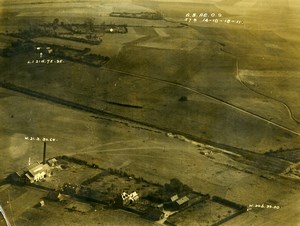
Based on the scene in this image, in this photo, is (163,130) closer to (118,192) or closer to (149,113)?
(149,113)

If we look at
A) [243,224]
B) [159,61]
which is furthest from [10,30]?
[243,224]

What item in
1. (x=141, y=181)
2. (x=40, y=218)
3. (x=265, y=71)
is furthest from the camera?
(x=265, y=71)

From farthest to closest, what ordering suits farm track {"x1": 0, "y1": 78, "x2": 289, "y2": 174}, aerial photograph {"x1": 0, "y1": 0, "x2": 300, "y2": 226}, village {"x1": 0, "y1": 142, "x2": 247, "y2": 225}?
farm track {"x1": 0, "y1": 78, "x2": 289, "y2": 174} → aerial photograph {"x1": 0, "y1": 0, "x2": 300, "y2": 226} → village {"x1": 0, "y1": 142, "x2": 247, "y2": 225}

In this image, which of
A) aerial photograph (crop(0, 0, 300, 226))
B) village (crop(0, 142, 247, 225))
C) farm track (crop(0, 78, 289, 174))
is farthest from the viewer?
farm track (crop(0, 78, 289, 174))

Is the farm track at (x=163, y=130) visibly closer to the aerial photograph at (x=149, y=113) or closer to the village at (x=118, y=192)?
the aerial photograph at (x=149, y=113)

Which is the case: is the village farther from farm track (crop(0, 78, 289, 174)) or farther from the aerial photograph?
farm track (crop(0, 78, 289, 174))

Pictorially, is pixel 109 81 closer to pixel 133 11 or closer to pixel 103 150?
pixel 103 150

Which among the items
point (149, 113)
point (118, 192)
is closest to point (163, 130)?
point (149, 113)

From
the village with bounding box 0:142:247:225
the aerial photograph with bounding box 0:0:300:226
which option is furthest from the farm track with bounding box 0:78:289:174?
the village with bounding box 0:142:247:225

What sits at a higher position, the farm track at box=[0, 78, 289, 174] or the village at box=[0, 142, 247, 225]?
the farm track at box=[0, 78, 289, 174]
